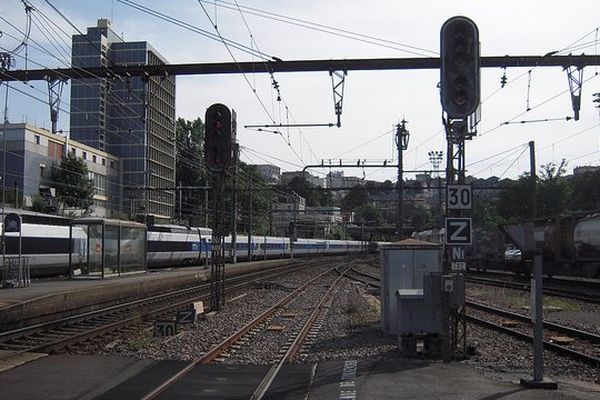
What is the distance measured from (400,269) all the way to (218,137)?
726cm

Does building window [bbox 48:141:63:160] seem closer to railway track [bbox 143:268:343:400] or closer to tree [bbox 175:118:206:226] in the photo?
tree [bbox 175:118:206:226]

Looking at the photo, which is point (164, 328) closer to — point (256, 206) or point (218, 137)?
point (218, 137)

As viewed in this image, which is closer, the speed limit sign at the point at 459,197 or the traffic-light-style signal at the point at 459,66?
the traffic-light-style signal at the point at 459,66

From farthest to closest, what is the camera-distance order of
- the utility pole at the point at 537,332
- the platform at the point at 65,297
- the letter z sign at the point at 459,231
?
1. the platform at the point at 65,297
2. the letter z sign at the point at 459,231
3. the utility pole at the point at 537,332

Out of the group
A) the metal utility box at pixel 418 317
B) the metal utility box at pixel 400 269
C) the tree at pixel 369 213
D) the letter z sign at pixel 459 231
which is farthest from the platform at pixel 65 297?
the tree at pixel 369 213

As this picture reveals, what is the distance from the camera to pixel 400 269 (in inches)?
555

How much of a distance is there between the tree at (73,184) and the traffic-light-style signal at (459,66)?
60.4 meters

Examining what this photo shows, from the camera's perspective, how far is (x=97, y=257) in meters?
25.8

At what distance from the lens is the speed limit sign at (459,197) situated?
11.0 m

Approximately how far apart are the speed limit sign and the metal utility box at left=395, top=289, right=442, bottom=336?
5.78ft

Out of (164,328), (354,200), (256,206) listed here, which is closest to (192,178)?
(256,206)

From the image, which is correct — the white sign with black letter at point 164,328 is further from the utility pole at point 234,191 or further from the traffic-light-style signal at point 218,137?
the utility pole at point 234,191

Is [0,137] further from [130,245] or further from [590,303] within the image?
[590,303]

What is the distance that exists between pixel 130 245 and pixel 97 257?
3203 millimetres
